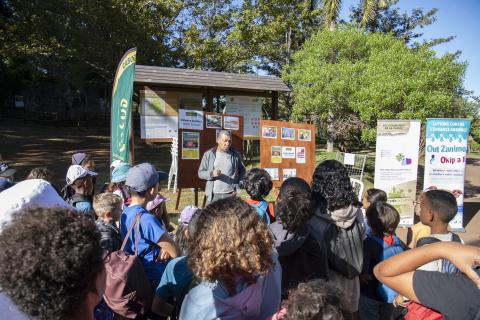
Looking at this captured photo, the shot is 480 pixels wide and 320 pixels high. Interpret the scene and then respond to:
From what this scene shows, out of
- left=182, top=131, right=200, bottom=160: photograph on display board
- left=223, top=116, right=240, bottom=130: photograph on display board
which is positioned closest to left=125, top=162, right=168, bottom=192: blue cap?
left=182, top=131, right=200, bottom=160: photograph on display board

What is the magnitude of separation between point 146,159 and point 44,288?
15617 millimetres

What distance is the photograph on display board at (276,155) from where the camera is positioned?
7.50m

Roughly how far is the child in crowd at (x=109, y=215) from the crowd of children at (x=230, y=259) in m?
0.01

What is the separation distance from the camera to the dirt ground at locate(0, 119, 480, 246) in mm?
9109

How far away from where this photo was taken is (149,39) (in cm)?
1823

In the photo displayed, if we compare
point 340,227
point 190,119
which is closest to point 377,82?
point 190,119

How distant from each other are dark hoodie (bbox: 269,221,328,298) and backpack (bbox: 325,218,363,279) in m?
0.15

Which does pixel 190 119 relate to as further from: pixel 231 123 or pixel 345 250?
pixel 345 250

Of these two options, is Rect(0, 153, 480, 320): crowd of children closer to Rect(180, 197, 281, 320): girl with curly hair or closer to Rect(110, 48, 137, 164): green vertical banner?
Rect(180, 197, 281, 320): girl with curly hair

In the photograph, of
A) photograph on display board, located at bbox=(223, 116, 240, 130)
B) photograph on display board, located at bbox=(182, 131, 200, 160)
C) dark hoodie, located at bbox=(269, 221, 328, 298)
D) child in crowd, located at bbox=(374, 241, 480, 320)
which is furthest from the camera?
photograph on display board, located at bbox=(223, 116, 240, 130)

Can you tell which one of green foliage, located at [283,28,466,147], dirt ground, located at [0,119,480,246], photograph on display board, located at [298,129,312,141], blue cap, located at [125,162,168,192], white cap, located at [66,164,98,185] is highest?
green foliage, located at [283,28,466,147]

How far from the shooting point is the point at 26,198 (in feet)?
5.43

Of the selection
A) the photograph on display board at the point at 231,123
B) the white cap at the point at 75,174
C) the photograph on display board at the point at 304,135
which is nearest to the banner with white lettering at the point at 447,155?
the photograph on display board at the point at 304,135

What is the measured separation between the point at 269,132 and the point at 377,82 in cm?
400
